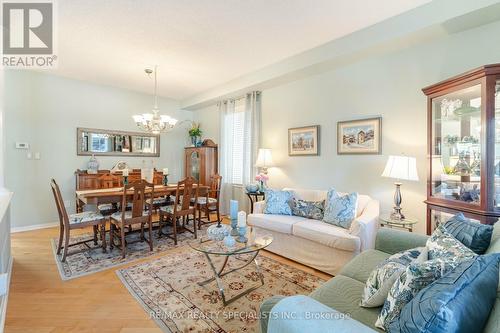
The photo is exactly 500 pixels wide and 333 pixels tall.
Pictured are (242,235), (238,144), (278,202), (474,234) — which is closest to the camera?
(474,234)

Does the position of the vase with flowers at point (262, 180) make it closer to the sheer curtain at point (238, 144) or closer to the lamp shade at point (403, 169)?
the sheer curtain at point (238, 144)

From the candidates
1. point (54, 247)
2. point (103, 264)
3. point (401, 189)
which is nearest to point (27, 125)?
point (54, 247)

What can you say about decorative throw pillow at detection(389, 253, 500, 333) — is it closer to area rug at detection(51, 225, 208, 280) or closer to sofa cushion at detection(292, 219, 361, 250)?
sofa cushion at detection(292, 219, 361, 250)

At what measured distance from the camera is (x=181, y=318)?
6.18 feet

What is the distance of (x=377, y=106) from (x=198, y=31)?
2.49 m

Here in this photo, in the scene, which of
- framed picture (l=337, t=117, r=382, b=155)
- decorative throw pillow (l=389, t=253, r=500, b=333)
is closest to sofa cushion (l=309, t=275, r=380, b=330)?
decorative throw pillow (l=389, t=253, r=500, b=333)

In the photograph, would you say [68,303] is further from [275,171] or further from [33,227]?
[275,171]

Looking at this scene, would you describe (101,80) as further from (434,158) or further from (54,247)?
(434,158)

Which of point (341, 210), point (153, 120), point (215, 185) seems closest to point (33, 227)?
point (153, 120)

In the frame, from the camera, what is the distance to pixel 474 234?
1.35m

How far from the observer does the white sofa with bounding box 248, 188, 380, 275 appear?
2.45 m

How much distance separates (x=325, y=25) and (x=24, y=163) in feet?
17.3

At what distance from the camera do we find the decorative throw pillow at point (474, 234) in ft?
4.33

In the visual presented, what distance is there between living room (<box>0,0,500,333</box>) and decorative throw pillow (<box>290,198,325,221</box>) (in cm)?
3
